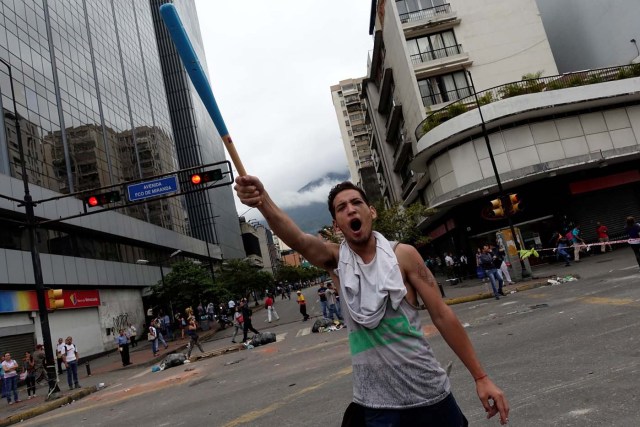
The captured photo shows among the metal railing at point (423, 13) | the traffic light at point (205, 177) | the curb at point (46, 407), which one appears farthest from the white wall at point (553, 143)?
the curb at point (46, 407)

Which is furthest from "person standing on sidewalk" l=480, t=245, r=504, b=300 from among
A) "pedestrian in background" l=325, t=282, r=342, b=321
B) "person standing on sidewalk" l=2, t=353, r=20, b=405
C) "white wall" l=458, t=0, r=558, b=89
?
"white wall" l=458, t=0, r=558, b=89

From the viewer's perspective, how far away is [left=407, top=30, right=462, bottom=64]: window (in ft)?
108

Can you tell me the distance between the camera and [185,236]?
5669 cm

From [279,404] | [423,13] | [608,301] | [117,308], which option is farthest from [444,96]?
[279,404]

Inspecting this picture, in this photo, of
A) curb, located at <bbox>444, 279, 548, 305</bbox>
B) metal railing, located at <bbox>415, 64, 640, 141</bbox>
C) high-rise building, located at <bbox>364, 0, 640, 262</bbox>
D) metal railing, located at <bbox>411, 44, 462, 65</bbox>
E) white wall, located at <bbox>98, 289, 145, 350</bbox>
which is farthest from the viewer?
metal railing, located at <bbox>411, 44, 462, 65</bbox>

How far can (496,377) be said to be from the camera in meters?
5.99

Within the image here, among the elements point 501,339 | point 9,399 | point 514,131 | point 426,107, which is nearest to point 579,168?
point 514,131

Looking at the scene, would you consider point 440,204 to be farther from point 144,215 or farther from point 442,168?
point 144,215

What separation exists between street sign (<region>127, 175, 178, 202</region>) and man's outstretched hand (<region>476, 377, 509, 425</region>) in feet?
46.0

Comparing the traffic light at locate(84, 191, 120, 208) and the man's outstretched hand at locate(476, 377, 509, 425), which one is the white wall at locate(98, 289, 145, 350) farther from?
the man's outstretched hand at locate(476, 377, 509, 425)

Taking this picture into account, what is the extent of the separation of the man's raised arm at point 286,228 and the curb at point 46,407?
12622 millimetres

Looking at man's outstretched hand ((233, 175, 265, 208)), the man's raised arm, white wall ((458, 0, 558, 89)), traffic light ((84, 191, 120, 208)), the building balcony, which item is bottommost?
the man's raised arm

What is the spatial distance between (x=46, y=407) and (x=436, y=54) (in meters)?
30.3

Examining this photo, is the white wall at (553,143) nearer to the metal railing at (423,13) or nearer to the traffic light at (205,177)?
the metal railing at (423,13)
